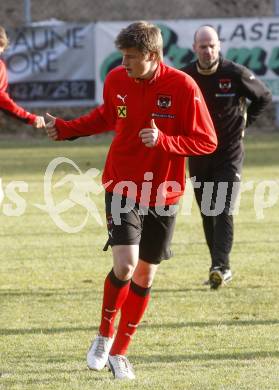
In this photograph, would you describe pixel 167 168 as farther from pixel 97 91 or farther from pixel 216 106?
pixel 97 91

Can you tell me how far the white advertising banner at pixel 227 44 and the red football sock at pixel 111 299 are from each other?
17.4 m

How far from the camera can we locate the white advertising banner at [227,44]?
2386 cm

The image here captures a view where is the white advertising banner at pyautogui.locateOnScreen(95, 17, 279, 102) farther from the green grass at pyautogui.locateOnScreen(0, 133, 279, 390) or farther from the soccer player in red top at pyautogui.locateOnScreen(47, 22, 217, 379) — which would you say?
the soccer player in red top at pyautogui.locateOnScreen(47, 22, 217, 379)

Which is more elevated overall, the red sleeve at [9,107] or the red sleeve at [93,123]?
the red sleeve at [93,123]

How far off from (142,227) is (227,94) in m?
3.05

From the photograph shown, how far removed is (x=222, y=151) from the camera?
369 inches

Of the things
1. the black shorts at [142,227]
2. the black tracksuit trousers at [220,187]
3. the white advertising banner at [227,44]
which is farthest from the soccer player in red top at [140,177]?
the white advertising banner at [227,44]

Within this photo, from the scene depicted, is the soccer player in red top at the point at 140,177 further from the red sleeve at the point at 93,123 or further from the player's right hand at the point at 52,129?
the player's right hand at the point at 52,129

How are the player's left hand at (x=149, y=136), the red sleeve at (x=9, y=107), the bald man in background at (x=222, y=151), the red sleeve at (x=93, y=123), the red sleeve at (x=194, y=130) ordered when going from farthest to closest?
the red sleeve at (x=9, y=107) → the bald man in background at (x=222, y=151) → the red sleeve at (x=93, y=123) → the red sleeve at (x=194, y=130) → the player's left hand at (x=149, y=136)

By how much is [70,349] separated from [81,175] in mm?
10416

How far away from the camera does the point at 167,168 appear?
6.42m

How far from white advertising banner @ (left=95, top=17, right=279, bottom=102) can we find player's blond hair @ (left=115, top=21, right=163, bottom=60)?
17.6 metres

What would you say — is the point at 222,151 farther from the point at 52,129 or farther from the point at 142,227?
the point at 142,227

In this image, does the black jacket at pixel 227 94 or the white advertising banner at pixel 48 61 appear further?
the white advertising banner at pixel 48 61
